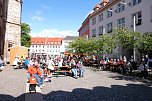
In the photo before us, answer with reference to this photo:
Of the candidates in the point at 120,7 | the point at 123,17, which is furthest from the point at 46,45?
the point at 123,17

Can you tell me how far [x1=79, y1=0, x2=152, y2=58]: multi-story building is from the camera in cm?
3155

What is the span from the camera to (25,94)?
1139cm

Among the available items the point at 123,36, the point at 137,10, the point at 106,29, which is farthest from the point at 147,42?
the point at 106,29

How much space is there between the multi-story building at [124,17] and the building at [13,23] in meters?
14.3

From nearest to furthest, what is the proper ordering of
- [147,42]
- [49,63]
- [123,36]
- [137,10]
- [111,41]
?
[49,63], [147,42], [123,36], [111,41], [137,10]

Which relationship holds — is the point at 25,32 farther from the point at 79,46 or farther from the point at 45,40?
the point at 45,40

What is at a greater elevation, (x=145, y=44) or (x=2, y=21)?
(x=2, y=21)

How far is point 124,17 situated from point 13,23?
55.0 ft

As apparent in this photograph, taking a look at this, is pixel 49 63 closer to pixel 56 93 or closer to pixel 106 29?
pixel 56 93

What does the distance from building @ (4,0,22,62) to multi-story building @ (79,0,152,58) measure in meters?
14.3

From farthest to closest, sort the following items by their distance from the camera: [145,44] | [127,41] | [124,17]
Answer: [124,17], [127,41], [145,44]

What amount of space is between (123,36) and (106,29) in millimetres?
21580

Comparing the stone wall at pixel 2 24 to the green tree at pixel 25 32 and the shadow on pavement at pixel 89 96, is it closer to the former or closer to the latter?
the shadow on pavement at pixel 89 96

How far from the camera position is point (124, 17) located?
3766cm
